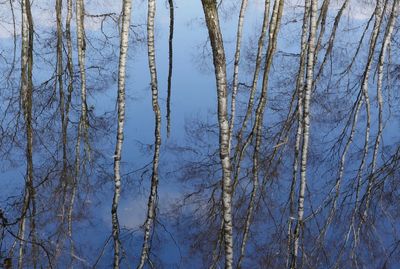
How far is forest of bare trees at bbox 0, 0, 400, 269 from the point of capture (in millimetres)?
5926

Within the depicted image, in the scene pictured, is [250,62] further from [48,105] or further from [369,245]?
[369,245]

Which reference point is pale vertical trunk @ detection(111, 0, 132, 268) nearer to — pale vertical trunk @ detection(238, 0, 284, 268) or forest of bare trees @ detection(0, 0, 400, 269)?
forest of bare trees @ detection(0, 0, 400, 269)

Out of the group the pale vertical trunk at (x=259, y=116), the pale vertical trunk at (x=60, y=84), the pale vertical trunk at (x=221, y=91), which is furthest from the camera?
the pale vertical trunk at (x=60, y=84)

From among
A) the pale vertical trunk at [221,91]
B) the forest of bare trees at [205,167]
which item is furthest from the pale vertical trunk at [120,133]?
→ the pale vertical trunk at [221,91]

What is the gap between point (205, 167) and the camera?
760 cm

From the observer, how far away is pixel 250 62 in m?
10.2

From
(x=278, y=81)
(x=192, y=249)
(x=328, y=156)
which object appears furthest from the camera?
(x=278, y=81)

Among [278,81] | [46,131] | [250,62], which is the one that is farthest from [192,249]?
[250,62]

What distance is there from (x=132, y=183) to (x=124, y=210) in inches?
20.0

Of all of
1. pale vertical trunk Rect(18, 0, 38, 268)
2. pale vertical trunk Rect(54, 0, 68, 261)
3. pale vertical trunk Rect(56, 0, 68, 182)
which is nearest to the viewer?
pale vertical trunk Rect(54, 0, 68, 261)

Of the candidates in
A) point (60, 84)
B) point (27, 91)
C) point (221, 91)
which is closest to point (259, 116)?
point (221, 91)

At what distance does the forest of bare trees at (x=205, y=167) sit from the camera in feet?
19.4

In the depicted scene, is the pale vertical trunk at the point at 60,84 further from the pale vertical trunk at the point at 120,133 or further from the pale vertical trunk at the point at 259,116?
the pale vertical trunk at the point at 259,116

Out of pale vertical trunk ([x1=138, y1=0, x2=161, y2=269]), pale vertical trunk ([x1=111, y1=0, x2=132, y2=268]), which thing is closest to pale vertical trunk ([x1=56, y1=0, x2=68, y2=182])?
pale vertical trunk ([x1=111, y1=0, x2=132, y2=268])
